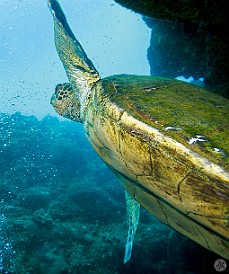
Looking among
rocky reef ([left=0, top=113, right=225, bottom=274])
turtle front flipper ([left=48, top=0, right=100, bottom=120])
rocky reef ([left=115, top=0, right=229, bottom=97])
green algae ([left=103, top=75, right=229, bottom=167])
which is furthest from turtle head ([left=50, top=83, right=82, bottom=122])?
rocky reef ([left=0, top=113, right=225, bottom=274])

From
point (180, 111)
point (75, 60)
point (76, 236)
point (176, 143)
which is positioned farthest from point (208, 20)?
point (76, 236)

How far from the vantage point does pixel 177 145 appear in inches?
44.8

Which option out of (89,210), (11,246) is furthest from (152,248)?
(11,246)

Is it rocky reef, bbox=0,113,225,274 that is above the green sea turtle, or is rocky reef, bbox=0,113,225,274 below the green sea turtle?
below

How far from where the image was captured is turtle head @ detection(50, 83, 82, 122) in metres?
3.03

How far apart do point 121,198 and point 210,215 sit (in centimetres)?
718

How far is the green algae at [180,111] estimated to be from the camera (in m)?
1.11

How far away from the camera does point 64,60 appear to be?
2721mm

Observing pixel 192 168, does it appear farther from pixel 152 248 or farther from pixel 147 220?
pixel 147 220

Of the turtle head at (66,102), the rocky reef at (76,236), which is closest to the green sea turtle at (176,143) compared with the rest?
the turtle head at (66,102)

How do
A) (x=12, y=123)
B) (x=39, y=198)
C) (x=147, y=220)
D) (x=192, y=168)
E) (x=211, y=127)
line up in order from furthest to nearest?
(x=12, y=123) < (x=39, y=198) < (x=147, y=220) < (x=211, y=127) < (x=192, y=168)

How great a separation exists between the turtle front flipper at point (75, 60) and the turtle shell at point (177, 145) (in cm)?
77

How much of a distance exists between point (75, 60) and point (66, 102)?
0.71 metres

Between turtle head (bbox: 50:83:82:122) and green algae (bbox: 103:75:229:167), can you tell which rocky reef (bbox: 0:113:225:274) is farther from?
green algae (bbox: 103:75:229:167)
